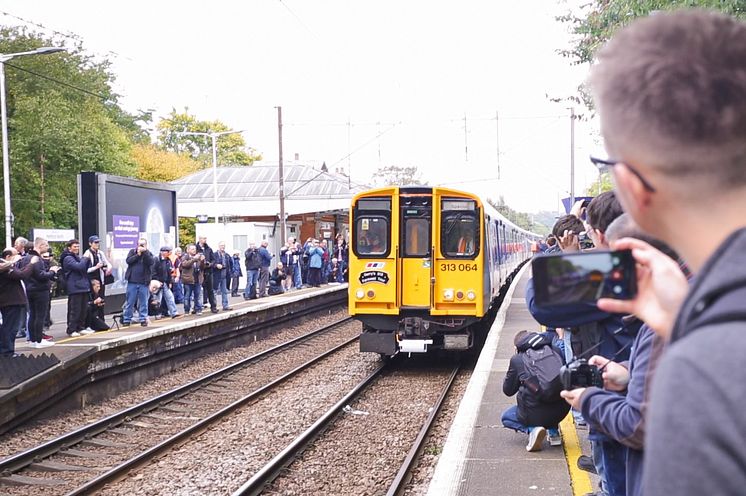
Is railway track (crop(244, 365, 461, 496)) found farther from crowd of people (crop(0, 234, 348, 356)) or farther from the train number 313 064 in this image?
crowd of people (crop(0, 234, 348, 356))

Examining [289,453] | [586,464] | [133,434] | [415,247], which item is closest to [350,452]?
Result: [289,453]

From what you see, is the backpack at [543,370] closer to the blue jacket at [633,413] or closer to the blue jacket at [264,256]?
the blue jacket at [633,413]

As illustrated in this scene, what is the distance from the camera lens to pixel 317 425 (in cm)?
927

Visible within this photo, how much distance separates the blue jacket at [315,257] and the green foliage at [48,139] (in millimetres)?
11652

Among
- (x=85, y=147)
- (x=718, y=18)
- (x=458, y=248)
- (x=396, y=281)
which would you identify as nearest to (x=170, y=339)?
(x=396, y=281)

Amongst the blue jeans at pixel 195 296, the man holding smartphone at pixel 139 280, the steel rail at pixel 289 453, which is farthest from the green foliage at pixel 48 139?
the steel rail at pixel 289 453

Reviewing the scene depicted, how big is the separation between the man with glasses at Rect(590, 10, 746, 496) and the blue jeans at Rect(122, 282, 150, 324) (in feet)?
46.7

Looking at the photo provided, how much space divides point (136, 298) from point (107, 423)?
5434mm

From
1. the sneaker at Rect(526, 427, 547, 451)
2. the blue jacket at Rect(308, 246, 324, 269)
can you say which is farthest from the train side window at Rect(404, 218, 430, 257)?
the blue jacket at Rect(308, 246, 324, 269)

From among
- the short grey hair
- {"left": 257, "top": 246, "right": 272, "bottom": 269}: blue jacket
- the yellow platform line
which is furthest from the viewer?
{"left": 257, "top": 246, "right": 272, "bottom": 269}: blue jacket

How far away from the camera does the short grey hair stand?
3.51ft

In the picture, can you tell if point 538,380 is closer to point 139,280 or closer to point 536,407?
point 536,407

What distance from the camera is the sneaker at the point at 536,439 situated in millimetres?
6363

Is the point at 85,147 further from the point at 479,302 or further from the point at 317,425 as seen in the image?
the point at 317,425
